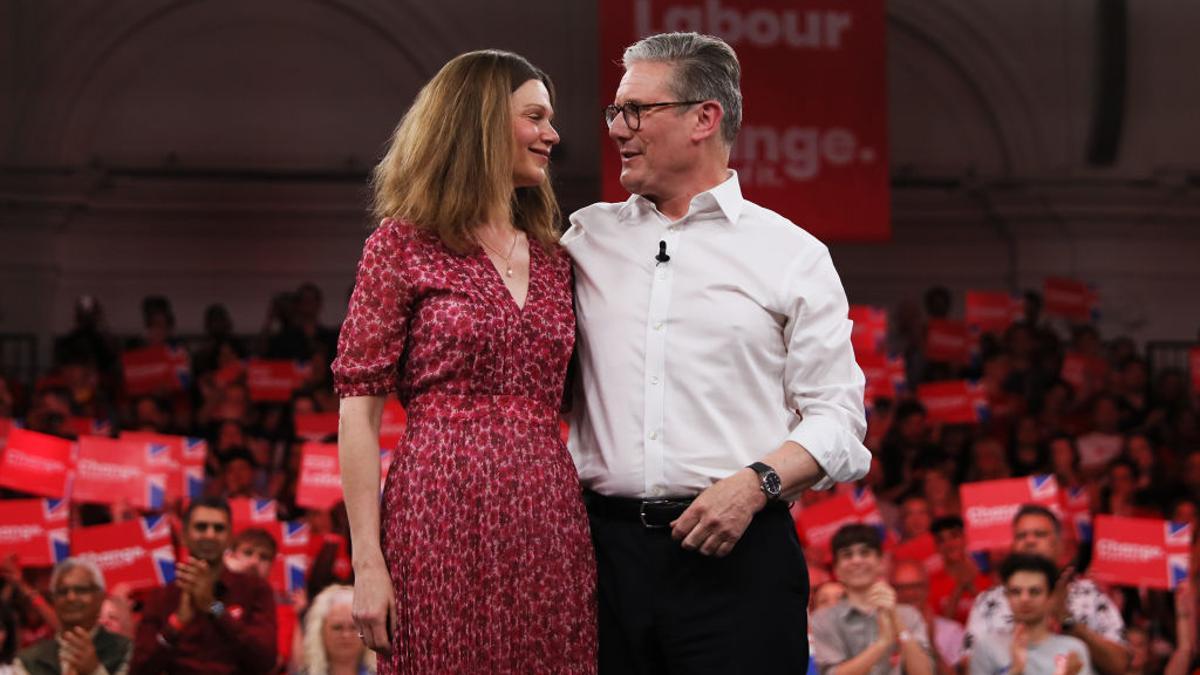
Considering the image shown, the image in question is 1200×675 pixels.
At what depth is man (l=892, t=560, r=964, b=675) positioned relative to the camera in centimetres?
627

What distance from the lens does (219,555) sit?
5.38 metres

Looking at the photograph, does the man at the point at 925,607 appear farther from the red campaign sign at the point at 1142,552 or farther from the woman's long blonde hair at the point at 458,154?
the woman's long blonde hair at the point at 458,154

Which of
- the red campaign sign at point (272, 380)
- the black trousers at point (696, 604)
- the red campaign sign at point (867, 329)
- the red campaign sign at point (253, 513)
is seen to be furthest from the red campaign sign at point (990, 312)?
the black trousers at point (696, 604)

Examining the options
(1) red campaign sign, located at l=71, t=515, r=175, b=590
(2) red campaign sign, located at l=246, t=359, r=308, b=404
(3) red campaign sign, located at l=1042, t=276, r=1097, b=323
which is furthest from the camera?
(3) red campaign sign, located at l=1042, t=276, r=1097, b=323

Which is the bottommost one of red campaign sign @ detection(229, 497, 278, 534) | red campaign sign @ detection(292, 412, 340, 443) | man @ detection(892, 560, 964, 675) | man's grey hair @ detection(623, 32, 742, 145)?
man @ detection(892, 560, 964, 675)

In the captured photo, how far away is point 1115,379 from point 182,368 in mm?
4730

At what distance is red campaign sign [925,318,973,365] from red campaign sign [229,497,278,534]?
4503 millimetres

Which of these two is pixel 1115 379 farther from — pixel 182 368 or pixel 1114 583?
pixel 182 368

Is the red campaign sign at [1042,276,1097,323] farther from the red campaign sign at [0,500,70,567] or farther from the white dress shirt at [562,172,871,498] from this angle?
the white dress shirt at [562,172,871,498]

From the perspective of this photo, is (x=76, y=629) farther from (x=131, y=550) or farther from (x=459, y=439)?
(x=459, y=439)

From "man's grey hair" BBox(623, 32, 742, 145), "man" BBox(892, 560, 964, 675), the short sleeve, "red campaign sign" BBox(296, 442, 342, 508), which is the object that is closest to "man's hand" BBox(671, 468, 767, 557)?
the short sleeve

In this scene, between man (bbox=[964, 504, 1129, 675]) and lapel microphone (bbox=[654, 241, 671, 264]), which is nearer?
lapel microphone (bbox=[654, 241, 671, 264])

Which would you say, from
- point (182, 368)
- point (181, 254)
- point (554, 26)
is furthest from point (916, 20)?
point (182, 368)

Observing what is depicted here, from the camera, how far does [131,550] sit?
649cm
